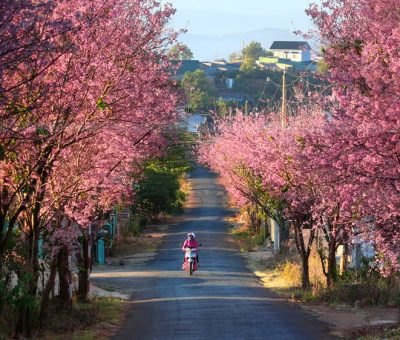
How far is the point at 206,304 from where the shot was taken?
76.5 ft

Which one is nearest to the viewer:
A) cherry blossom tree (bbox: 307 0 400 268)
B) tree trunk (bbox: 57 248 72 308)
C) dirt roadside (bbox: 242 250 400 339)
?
cherry blossom tree (bbox: 307 0 400 268)

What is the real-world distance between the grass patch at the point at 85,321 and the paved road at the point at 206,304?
1.27ft

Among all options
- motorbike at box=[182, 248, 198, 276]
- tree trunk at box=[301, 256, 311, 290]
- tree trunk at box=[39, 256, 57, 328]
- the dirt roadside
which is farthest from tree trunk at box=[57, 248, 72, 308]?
motorbike at box=[182, 248, 198, 276]

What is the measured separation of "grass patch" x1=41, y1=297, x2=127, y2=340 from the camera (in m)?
18.0

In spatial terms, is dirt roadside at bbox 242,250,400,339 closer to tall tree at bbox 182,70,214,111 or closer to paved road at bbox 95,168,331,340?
paved road at bbox 95,168,331,340

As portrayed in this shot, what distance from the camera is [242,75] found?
136m

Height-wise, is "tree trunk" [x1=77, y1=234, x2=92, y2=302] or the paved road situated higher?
"tree trunk" [x1=77, y1=234, x2=92, y2=302]

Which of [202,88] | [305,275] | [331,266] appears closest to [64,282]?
[331,266]

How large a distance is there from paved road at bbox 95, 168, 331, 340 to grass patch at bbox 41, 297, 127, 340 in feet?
1.27

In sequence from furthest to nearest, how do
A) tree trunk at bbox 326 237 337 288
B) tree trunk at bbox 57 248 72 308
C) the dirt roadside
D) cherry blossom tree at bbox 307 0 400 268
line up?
tree trunk at bbox 326 237 337 288 → tree trunk at bbox 57 248 72 308 → the dirt roadside → cherry blossom tree at bbox 307 0 400 268

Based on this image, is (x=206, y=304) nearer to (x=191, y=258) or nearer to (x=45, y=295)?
(x=45, y=295)

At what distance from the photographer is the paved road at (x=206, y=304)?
60.4 feet

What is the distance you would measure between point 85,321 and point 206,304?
14.5ft

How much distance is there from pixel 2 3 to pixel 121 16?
7.69 meters
